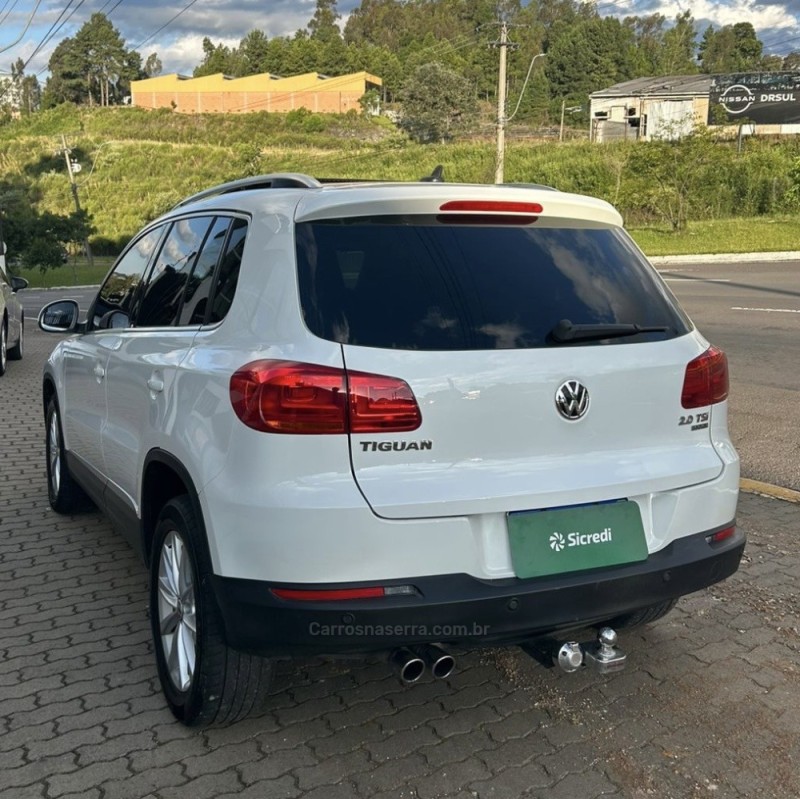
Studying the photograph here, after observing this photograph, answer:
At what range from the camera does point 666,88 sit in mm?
70000

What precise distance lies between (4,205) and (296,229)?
53864 mm

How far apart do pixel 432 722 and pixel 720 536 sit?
1184 mm

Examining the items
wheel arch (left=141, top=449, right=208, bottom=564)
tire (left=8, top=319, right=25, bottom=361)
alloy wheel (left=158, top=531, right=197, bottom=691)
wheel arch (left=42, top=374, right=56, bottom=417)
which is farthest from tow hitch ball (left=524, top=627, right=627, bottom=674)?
tire (left=8, top=319, right=25, bottom=361)

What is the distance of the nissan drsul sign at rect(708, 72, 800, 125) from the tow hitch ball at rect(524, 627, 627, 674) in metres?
69.3

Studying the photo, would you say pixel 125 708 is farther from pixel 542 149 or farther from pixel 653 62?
pixel 653 62

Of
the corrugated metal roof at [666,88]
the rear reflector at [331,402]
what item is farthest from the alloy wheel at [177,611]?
the corrugated metal roof at [666,88]

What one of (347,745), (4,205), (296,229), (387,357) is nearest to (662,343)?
(387,357)

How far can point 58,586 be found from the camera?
4527mm

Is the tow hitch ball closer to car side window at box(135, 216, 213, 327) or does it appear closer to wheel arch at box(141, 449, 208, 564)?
wheel arch at box(141, 449, 208, 564)

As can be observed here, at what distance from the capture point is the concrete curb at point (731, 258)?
2747 cm

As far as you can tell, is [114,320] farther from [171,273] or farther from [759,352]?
[759,352]

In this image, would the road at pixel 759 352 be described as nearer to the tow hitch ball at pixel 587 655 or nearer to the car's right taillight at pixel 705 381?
the car's right taillight at pixel 705 381

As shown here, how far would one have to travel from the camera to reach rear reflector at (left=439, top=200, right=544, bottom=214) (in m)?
2.94

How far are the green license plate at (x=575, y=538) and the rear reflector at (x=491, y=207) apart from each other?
39.0 inches
